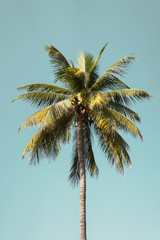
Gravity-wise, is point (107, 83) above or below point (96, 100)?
above

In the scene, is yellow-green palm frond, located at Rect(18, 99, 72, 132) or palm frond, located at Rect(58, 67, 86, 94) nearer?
yellow-green palm frond, located at Rect(18, 99, 72, 132)

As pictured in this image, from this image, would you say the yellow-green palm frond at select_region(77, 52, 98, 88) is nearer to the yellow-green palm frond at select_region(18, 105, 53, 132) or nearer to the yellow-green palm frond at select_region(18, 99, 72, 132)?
the yellow-green palm frond at select_region(18, 99, 72, 132)

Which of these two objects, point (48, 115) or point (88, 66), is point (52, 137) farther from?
point (88, 66)

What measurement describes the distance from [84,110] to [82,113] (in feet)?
0.55

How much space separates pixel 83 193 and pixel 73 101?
413cm

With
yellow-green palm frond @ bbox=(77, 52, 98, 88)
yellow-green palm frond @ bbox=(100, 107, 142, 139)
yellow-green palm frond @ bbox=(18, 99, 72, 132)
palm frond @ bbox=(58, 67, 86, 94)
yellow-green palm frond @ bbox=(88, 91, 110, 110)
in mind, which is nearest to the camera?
yellow-green palm frond @ bbox=(88, 91, 110, 110)

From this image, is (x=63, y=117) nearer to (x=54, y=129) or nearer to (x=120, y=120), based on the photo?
(x=54, y=129)

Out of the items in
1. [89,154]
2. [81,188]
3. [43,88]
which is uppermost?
[43,88]

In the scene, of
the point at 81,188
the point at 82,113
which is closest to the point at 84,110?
the point at 82,113

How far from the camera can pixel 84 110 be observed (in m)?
16.1

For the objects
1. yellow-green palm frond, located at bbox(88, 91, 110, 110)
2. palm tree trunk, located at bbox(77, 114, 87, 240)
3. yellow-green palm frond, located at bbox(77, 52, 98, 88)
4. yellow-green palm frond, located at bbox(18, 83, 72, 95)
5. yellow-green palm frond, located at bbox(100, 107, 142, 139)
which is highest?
yellow-green palm frond, located at bbox(77, 52, 98, 88)

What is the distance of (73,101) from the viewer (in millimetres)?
16062

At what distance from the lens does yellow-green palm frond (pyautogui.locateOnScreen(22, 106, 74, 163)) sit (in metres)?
15.5

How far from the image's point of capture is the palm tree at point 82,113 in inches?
607
